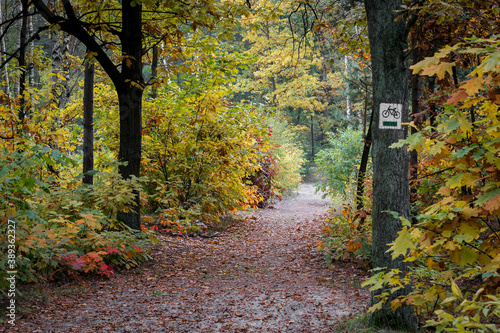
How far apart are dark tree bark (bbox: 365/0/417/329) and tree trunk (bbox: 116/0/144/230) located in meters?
4.02

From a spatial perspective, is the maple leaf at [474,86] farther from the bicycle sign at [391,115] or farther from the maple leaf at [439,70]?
the bicycle sign at [391,115]

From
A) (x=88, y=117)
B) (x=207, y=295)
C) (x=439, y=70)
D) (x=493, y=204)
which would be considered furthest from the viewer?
(x=88, y=117)

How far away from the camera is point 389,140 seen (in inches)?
138

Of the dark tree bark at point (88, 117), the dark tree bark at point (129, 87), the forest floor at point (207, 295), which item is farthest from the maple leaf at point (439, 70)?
the dark tree bark at point (88, 117)

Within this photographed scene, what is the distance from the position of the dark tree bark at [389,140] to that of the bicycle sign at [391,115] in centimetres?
4

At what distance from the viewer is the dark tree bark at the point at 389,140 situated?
11.4 feet

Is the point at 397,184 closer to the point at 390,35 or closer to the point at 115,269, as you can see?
the point at 390,35

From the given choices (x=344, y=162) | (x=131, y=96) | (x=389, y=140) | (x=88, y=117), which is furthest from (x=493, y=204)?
(x=344, y=162)

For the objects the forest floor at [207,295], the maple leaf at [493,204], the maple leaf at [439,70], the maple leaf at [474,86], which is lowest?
the forest floor at [207,295]

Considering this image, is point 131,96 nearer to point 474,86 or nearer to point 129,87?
point 129,87

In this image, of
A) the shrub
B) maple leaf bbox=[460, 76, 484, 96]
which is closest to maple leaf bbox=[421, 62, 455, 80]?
maple leaf bbox=[460, 76, 484, 96]

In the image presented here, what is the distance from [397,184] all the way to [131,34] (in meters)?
5.05

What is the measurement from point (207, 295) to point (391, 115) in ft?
10.8

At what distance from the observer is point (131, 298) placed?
4.56 m
